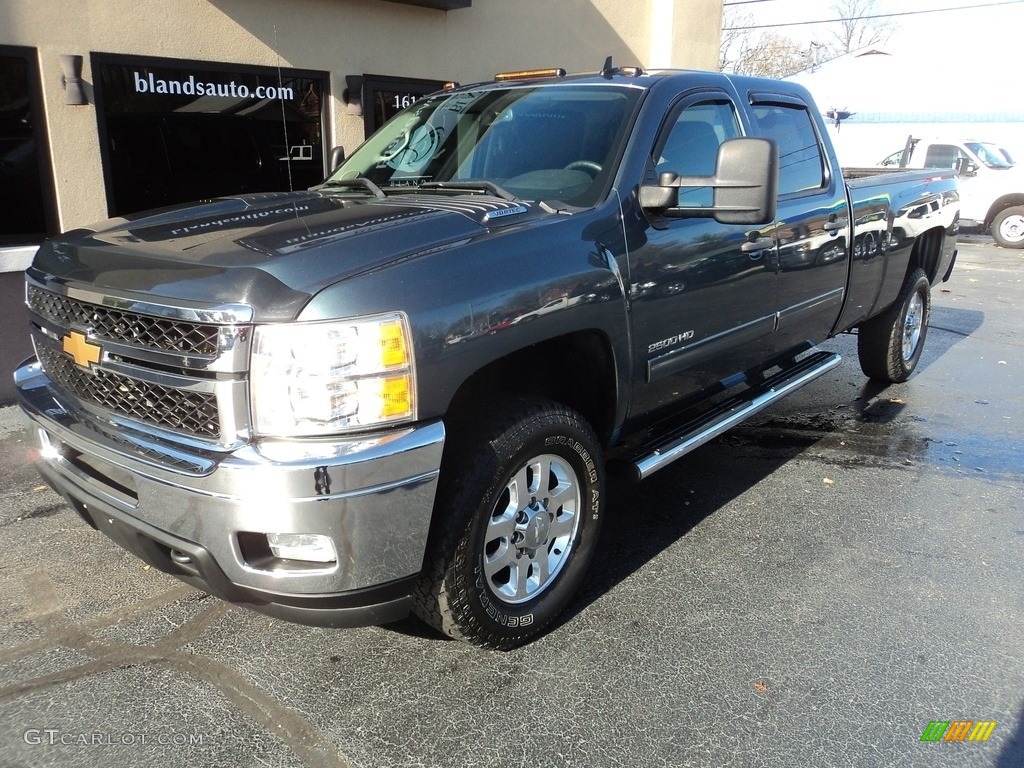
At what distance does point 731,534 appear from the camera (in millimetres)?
3963

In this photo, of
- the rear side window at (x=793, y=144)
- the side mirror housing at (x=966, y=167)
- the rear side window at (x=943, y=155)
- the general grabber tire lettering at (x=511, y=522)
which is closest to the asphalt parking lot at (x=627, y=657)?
the general grabber tire lettering at (x=511, y=522)

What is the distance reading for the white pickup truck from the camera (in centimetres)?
1567

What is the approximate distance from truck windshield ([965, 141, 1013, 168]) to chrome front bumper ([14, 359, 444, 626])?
1702 centimetres

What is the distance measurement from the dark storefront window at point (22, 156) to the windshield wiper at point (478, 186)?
3.82 metres

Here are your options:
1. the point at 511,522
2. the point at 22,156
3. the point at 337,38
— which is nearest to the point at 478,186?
the point at 511,522

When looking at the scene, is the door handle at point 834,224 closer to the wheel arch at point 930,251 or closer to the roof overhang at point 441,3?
the wheel arch at point 930,251

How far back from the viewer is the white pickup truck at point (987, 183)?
15672 mm

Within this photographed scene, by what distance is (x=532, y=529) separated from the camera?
2.96m

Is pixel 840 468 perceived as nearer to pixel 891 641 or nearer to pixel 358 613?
pixel 891 641

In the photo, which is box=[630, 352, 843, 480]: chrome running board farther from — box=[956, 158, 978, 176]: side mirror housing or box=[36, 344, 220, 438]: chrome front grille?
box=[956, 158, 978, 176]: side mirror housing

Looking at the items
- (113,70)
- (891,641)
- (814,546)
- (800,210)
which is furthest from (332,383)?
(113,70)

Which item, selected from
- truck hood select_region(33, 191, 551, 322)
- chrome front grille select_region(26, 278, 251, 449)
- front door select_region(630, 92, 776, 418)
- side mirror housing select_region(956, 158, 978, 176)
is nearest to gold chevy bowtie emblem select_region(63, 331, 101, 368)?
chrome front grille select_region(26, 278, 251, 449)

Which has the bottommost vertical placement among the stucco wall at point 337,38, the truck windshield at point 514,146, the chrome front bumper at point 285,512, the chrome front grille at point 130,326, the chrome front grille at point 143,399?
the chrome front bumper at point 285,512

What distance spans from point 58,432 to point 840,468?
4.06 meters
